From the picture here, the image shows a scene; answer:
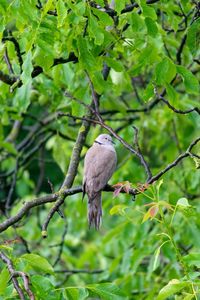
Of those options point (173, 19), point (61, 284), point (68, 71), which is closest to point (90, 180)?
point (68, 71)

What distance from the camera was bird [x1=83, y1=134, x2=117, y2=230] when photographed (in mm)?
4957

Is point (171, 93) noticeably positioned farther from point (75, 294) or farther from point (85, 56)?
point (75, 294)

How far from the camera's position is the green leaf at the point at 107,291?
3623mm

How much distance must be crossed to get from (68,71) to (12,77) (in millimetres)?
466

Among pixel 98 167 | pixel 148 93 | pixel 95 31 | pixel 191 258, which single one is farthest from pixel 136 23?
pixel 98 167

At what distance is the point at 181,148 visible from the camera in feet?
26.0

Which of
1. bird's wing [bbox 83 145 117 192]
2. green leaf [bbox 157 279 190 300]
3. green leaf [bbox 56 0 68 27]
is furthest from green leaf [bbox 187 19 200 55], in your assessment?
green leaf [bbox 157 279 190 300]

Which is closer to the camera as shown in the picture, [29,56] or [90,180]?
[29,56]

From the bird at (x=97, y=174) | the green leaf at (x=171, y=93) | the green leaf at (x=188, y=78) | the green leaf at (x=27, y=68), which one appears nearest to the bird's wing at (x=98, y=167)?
the bird at (x=97, y=174)

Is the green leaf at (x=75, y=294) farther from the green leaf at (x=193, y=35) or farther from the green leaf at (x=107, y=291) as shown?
the green leaf at (x=193, y=35)

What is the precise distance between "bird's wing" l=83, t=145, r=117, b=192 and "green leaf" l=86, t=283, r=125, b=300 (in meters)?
1.23

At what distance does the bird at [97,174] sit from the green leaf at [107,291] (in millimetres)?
1120

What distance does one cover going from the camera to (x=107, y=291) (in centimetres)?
364

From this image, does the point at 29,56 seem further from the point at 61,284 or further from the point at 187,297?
the point at 61,284
